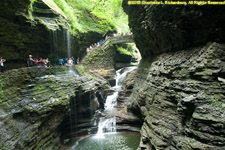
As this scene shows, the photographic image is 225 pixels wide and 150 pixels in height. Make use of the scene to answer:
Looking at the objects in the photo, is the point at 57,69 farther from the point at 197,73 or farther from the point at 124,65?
the point at 124,65

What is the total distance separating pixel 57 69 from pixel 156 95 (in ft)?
28.5

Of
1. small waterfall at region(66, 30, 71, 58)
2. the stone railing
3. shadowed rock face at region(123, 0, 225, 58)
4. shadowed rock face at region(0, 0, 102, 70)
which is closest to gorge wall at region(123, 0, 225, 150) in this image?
shadowed rock face at region(123, 0, 225, 58)

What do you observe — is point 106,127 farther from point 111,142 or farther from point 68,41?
point 68,41

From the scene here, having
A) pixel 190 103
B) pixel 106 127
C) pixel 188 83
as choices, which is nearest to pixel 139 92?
pixel 106 127

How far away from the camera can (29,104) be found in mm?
8242

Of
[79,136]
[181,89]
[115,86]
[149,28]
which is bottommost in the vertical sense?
[79,136]

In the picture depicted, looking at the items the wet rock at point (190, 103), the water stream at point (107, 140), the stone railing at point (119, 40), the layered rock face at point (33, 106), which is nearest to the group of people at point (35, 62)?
the layered rock face at point (33, 106)

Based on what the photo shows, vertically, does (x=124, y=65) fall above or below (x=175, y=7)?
below

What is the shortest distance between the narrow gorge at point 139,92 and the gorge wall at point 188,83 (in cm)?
Result: 3

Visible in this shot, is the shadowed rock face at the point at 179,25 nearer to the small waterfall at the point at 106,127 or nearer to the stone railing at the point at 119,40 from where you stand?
the small waterfall at the point at 106,127

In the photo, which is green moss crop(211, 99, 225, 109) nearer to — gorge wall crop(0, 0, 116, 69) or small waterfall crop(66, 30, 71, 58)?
gorge wall crop(0, 0, 116, 69)

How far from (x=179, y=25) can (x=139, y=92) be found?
6191 mm

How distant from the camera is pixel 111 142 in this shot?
11.4 metres

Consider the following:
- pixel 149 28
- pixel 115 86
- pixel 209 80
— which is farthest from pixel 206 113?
pixel 115 86
